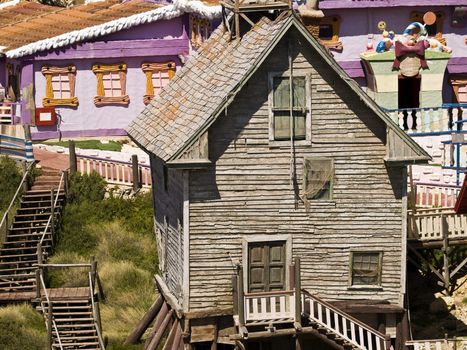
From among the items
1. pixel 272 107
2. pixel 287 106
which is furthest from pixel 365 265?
pixel 272 107

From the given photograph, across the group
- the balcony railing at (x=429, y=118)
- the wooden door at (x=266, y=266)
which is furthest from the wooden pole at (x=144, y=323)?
the balcony railing at (x=429, y=118)

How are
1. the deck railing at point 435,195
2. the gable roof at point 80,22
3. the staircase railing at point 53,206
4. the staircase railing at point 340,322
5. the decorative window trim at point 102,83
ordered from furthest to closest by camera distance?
1. the decorative window trim at point 102,83
2. the gable roof at point 80,22
3. the staircase railing at point 53,206
4. the deck railing at point 435,195
5. the staircase railing at point 340,322

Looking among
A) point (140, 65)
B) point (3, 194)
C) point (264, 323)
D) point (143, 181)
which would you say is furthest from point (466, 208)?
point (140, 65)

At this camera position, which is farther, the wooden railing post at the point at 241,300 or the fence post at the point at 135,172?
the fence post at the point at 135,172

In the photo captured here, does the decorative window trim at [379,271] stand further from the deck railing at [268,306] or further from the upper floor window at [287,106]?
the upper floor window at [287,106]

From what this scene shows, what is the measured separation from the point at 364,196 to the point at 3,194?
13.9m

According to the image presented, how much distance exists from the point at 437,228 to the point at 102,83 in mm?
16587

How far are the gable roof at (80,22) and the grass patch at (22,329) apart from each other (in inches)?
550

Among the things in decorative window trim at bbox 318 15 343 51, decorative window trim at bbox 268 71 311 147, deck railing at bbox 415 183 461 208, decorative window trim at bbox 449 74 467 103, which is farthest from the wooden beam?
decorative window trim at bbox 449 74 467 103

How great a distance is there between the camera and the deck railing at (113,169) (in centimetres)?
4194

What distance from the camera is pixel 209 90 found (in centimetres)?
3147

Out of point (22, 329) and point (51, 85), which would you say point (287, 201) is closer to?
point (22, 329)

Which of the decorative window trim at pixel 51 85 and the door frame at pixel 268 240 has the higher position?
the decorative window trim at pixel 51 85

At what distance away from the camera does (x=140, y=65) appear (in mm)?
49250
